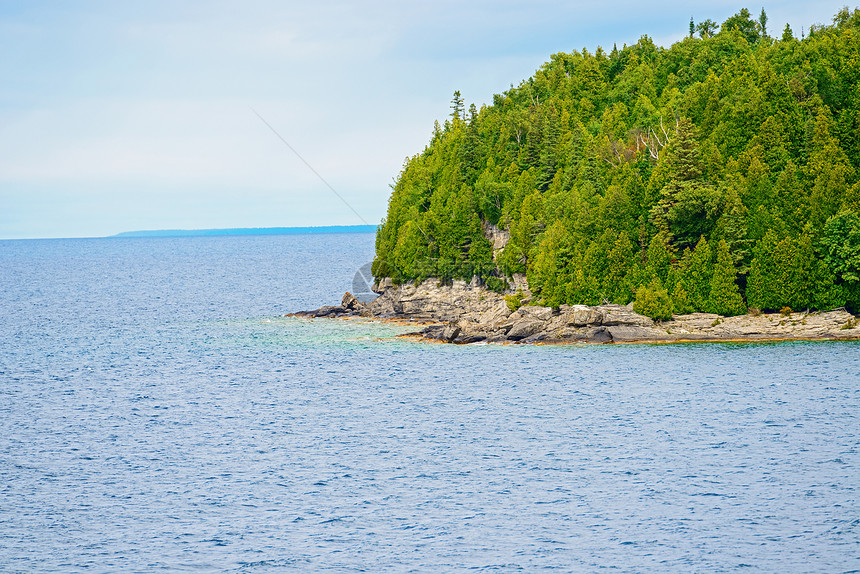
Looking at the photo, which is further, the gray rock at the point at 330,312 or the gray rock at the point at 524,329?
the gray rock at the point at 330,312

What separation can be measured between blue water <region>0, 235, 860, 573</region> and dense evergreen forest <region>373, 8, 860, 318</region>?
1067 cm

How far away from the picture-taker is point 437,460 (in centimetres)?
5406

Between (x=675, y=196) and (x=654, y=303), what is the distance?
14.8m

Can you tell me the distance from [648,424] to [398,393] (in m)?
22.4

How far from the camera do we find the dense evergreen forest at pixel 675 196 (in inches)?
3733

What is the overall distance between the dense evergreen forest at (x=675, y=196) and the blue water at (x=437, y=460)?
420 inches

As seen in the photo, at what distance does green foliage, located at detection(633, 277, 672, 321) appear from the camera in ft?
308

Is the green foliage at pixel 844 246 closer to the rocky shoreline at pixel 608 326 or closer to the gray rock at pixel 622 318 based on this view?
the rocky shoreline at pixel 608 326

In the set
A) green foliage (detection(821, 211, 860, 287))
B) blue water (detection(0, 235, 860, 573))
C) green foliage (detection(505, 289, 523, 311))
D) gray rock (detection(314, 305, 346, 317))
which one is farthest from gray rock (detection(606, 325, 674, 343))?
gray rock (detection(314, 305, 346, 317))

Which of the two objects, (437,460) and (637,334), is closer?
(437,460)

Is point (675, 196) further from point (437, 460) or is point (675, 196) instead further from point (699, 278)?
point (437, 460)

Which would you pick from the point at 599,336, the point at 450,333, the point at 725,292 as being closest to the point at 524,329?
the point at 599,336

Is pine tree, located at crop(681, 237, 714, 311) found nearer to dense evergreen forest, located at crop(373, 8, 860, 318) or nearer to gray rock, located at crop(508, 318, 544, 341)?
dense evergreen forest, located at crop(373, 8, 860, 318)

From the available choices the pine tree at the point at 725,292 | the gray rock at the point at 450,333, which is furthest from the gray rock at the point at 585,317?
the gray rock at the point at 450,333
